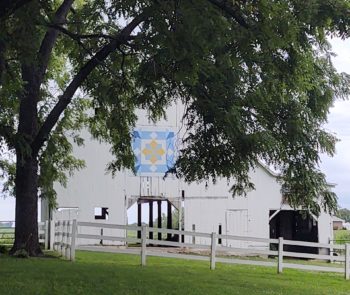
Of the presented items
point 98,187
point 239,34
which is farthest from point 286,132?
point 98,187

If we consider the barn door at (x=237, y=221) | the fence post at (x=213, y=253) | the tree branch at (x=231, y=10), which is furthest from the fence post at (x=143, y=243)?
the barn door at (x=237, y=221)

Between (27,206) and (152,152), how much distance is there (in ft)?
49.3

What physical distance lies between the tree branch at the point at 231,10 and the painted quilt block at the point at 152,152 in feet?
77.3

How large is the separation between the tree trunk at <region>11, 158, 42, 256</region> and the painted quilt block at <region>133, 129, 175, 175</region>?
1429 centimetres

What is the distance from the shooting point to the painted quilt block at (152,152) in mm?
33250

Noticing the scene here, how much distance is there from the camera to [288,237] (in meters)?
41.3

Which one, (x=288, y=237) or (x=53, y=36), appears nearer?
(x=53, y=36)

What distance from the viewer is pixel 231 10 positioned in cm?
953

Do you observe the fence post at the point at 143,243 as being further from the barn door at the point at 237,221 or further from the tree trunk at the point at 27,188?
the barn door at the point at 237,221

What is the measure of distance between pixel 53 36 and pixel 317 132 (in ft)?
28.3

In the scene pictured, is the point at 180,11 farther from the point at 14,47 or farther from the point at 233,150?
the point at 233,150

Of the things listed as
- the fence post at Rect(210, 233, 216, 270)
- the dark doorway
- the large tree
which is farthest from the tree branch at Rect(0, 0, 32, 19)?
the dark doorway

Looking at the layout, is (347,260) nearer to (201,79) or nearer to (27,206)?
(201,79)

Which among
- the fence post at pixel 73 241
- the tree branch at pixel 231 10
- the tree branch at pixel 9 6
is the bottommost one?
the fence post at pixel 73 241
